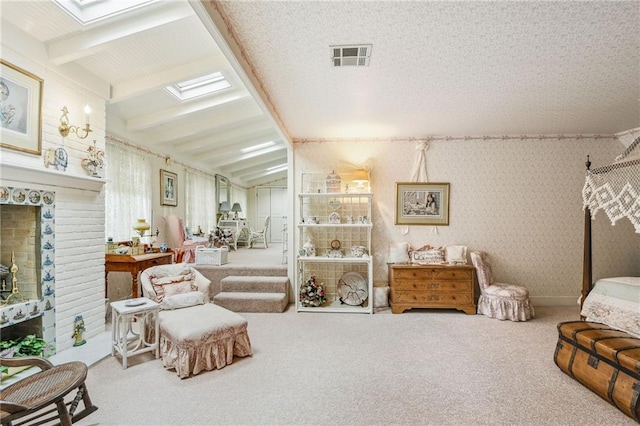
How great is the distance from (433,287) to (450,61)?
304 cm

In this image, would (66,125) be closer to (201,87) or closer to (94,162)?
→ (94,162)

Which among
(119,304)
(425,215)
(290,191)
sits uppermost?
(290,191)

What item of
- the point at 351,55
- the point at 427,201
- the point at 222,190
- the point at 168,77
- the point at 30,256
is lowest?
the point at 30,256

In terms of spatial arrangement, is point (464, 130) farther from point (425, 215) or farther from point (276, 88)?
point (276, 88)

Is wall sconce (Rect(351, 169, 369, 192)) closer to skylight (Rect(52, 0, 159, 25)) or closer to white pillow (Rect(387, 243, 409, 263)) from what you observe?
white pillow (Rect(387, 243, 409, 263))

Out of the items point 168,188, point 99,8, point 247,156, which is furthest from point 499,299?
point 247,156

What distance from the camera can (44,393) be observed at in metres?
1.74

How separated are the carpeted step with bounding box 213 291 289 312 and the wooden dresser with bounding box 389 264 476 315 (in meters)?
1.71

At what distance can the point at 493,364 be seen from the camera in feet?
9.33

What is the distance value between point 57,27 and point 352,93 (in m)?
2.74

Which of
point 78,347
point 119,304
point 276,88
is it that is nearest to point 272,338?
point 119,304

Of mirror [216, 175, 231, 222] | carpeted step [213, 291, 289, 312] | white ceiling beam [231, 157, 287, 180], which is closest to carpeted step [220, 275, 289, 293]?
carpeted step [213, 291, 289, 312]

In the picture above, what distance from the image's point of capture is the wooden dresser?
14.2 feet

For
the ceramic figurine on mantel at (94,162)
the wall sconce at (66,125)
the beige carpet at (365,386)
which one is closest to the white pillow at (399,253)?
the beige carpet at (365,386)
